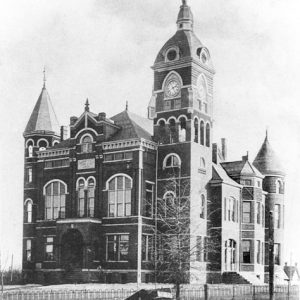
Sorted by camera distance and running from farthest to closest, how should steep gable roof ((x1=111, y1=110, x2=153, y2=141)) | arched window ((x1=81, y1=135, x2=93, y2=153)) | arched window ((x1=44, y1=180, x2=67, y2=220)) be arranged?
1. arched window ((x1=44, y1=180, x2=67, y2=220))
2. arched window ((x1=81, y1=135, x2=93, y2=153))
3. steep gable roof ((x1=111, y1=110, x2=153, y2=141))

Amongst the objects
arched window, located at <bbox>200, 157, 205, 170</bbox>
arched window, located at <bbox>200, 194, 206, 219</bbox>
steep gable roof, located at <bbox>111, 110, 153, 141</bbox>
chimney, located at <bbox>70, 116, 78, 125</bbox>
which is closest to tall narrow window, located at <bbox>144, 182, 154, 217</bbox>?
steep gable roof, located at <bbox>111, 110, 153, 141</bbox>

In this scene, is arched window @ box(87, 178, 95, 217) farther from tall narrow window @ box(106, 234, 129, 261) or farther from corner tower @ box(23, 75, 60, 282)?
corner tower @ box(23, 75, 60, 282)

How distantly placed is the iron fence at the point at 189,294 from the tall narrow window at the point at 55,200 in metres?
12.3

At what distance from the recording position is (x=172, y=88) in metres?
44.6

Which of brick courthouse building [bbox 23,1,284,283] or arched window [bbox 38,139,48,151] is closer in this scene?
brick courthouse building [bbox 23,1,284,283]

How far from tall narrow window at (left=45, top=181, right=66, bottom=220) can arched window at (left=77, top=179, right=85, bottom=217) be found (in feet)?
4.46

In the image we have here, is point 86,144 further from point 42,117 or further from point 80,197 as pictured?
point 42,117

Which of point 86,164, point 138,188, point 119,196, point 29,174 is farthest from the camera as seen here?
point 29,174

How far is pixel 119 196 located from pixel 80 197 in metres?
3.25

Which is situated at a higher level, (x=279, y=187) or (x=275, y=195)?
(x=279, y=187)

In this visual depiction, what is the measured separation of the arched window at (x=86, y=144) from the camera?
44.7 meters

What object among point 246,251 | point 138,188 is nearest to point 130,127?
point 138,188

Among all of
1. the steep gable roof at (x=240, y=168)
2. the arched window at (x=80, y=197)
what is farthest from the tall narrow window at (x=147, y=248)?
the steep gable roof at (x=240, y=168)

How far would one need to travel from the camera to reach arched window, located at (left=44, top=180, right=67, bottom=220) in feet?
150
